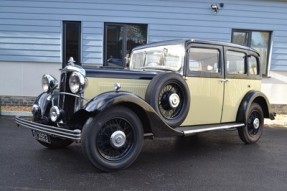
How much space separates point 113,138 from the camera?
402cm

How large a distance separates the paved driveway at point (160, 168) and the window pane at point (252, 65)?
1.42 m

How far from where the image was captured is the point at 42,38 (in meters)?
9.32

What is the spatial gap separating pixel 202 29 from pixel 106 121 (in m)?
6.56

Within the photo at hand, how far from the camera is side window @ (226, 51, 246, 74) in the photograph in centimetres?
564

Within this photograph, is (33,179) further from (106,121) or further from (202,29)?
(202,29)

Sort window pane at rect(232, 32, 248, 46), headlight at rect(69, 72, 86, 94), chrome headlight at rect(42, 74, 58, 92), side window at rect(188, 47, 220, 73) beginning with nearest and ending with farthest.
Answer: headlight at rect(69, 72, 86, 94)
chrome headlight at rect(42, 74, 58, 92)
side window at rect(188, 47, 220, 73)
window pane at rect(232, 32, 248, 46)

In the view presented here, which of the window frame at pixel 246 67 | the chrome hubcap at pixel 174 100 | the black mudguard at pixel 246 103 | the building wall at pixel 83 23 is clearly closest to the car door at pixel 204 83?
the window frame at pixel 246 67

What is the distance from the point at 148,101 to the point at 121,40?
220 inches

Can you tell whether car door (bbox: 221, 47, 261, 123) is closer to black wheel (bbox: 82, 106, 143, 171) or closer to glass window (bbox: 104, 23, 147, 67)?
black wheel (bbox: 82, 106, 143, 171)

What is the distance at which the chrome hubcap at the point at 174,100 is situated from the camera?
4.56 meters

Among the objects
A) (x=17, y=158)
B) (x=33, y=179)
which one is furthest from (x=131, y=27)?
(x=33, y=179)

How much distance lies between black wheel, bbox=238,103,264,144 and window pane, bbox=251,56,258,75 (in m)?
0.65

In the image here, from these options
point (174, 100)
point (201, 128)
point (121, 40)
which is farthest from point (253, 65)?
point (121, 40)

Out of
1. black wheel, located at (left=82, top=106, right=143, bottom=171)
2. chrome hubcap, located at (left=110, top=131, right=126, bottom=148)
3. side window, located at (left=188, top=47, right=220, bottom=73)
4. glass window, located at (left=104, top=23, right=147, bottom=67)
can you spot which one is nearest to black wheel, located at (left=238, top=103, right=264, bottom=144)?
side window, located at (left=188, top=47, right=220, bottom=73)
